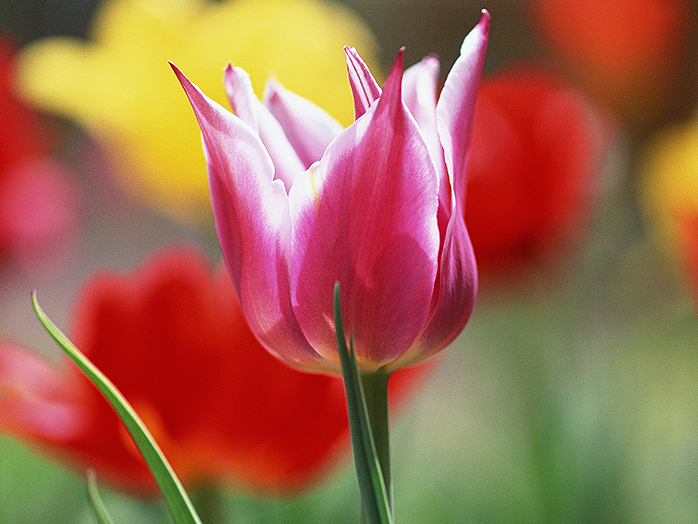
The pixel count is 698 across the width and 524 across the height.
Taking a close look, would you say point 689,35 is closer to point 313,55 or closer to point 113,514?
point 313,55

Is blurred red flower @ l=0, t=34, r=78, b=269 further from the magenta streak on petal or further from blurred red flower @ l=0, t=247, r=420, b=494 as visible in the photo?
the magenta streak on petal

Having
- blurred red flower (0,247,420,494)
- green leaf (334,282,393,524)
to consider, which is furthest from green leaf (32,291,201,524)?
blurred red flower (0,247,420,494)

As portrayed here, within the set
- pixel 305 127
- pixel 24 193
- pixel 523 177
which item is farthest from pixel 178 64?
pixel 305 127

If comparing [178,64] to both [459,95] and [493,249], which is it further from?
[459,95]

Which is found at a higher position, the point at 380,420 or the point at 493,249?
the point at 380,420

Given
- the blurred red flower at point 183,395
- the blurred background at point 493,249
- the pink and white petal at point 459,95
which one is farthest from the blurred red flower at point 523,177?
the pink and white petal at point 459,95

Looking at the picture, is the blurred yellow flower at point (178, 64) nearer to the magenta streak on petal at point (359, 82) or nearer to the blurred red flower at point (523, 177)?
the blurred red flower at point (523, 177)

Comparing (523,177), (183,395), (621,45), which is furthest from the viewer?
(621,45)
